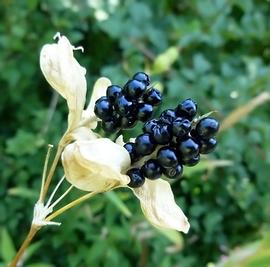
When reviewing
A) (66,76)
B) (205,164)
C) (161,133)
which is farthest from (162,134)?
(205,164)

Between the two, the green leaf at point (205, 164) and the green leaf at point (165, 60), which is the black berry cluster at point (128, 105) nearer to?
the green leaf at point (205, 164)

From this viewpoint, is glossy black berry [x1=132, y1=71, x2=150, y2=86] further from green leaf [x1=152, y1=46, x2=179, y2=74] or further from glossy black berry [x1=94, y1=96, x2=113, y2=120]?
green leaf [x1=152, y1=46, x2=179, y2=74]

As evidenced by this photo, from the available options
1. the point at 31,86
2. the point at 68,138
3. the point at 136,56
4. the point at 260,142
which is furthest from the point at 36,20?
the point at 68,138

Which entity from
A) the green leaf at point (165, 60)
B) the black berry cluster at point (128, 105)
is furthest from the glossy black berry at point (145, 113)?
the green leaf at point (165, 60)

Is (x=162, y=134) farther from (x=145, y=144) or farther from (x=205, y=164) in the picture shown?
(x=205, y=164)

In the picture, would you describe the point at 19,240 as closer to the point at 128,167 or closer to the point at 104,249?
the point at 104,249

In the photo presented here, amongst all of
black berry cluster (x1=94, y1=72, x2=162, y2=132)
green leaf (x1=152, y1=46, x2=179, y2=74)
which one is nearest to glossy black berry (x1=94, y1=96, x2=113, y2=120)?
black berry cluster (x1=94, y1=72, x2=162, y2=132)
